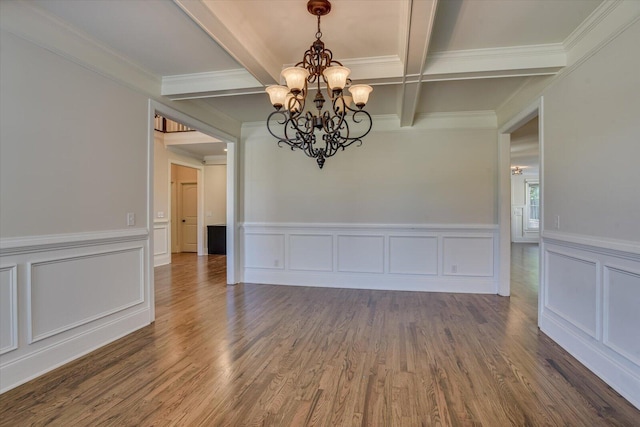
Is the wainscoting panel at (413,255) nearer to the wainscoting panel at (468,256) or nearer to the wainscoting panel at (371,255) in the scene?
the wainscoting panel at (371,255)

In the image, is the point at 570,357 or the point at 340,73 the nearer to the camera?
the point at 340,73

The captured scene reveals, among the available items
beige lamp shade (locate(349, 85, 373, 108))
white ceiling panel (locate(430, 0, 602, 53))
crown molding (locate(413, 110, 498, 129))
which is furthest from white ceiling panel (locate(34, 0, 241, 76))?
crown molding (locate(413, 110, 498, 129))

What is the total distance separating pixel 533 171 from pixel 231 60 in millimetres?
10976

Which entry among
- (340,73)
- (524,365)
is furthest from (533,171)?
(340,73)

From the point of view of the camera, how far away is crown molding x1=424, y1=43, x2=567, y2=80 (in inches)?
106

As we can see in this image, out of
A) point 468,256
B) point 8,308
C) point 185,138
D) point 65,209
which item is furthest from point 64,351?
point 185,138

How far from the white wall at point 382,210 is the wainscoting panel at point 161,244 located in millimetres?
2572

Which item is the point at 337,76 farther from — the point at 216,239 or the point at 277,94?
the point at 216,239

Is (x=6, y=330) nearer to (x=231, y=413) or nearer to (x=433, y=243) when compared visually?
(x=231, y=413)

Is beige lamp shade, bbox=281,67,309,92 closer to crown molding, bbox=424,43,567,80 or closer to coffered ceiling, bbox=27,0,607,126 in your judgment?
coffered ceiling, bbox=27,0,607,126

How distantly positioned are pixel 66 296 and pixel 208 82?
2.35 meters

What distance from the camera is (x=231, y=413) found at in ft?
5.93

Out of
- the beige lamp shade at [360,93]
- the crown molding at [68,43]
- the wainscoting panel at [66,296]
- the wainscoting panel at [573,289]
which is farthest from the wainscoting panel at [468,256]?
the crown molding at [68,43]

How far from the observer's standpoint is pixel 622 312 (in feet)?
6.68
